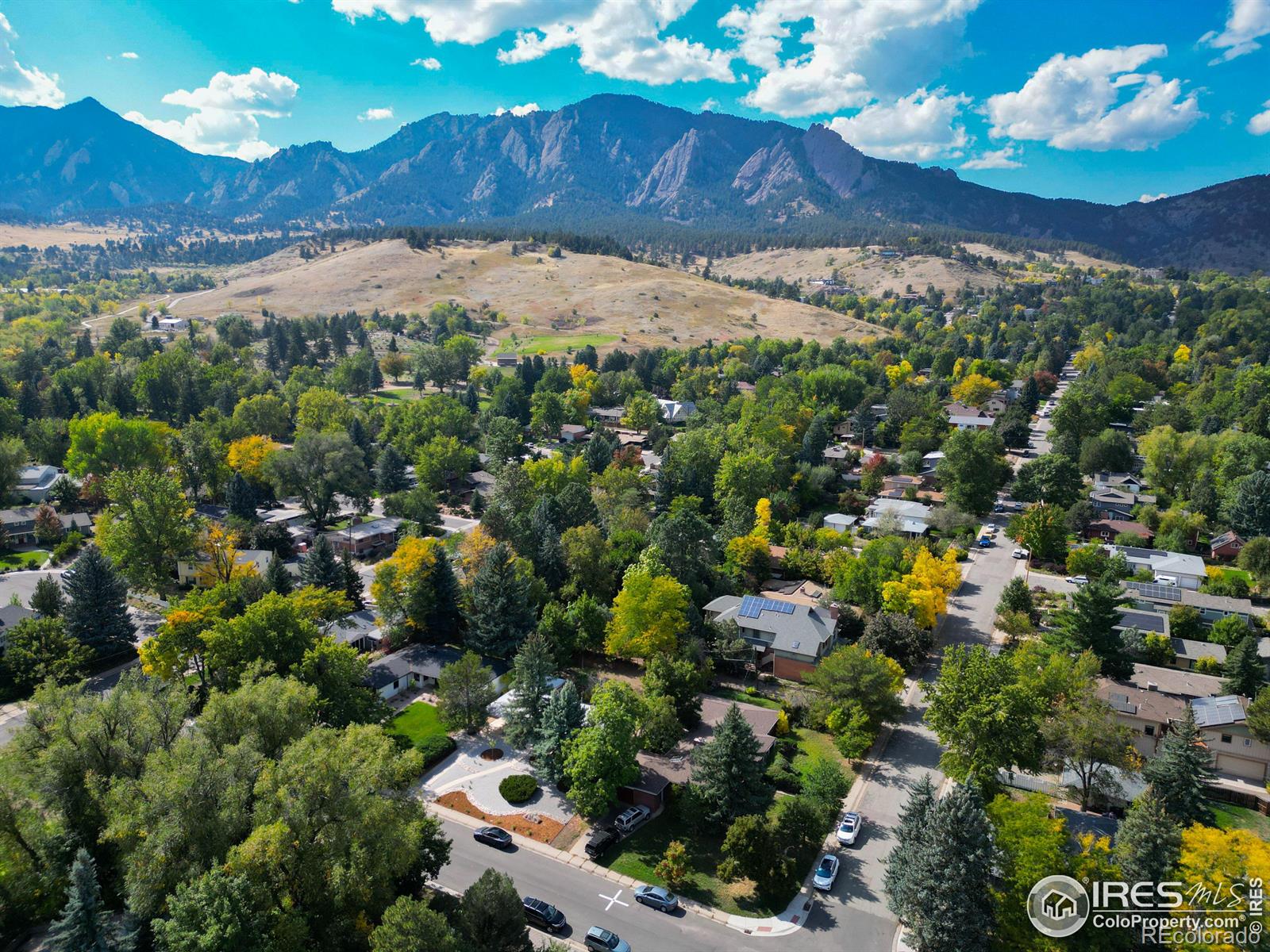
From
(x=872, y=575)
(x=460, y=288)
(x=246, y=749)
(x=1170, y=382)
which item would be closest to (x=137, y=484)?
(x=246, y=749)

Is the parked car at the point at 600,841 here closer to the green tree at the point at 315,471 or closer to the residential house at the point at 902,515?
the residential house at the point at 902,515

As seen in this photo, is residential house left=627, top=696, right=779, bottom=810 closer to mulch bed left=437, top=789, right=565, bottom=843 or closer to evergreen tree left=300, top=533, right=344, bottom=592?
mulch bed left=437, top=789, right=565, bottom=843

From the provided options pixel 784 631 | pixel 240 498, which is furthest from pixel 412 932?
pixel 240 498

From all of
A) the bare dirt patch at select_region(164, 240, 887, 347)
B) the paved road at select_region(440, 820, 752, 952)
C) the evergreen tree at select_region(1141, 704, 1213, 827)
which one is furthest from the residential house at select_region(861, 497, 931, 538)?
the bare dirt patch at select_region(164, 240, 887, 347)

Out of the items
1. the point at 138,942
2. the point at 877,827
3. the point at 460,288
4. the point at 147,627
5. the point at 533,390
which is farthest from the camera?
the point at 460,288

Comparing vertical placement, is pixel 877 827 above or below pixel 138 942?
below

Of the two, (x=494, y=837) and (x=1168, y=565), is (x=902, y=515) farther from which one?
(x=494, y=837)

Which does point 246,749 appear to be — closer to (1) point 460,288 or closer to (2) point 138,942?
(2) point 138,942
